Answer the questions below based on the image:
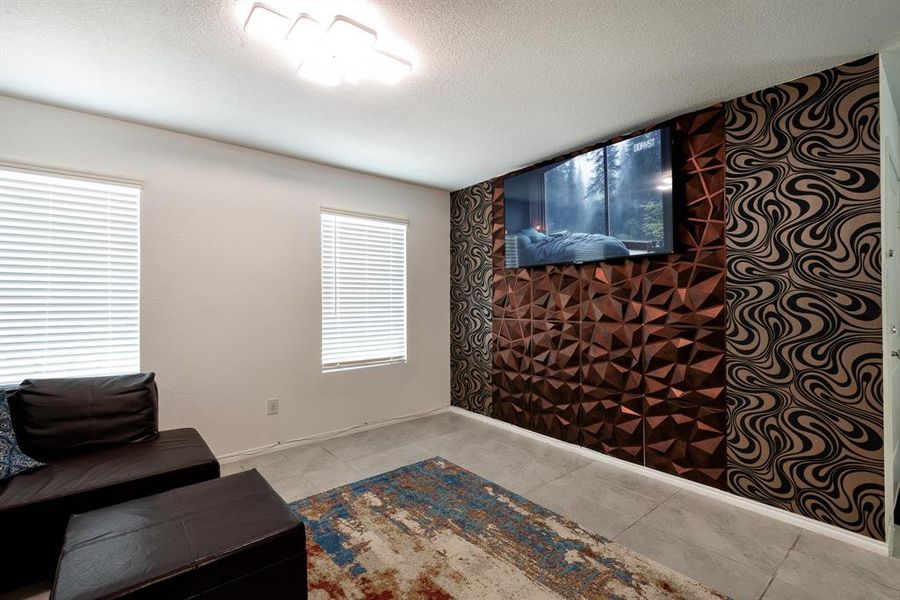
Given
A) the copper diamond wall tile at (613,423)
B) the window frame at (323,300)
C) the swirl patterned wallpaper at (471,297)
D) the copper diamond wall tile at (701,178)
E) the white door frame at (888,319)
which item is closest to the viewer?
the white door frame at (888,319)

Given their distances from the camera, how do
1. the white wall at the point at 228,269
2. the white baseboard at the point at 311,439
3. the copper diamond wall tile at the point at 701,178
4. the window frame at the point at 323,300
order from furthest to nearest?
1. the window frame at the point at 323,300
2. the white baseboard at the point at 311,439
3. the white wall at the point at 228,269
4. the copper diamond wall tile at the point at 701,178

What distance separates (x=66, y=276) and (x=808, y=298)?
460 cm

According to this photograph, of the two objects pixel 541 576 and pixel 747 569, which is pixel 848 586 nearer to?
pixel 747 569

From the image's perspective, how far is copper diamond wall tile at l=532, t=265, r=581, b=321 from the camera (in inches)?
138

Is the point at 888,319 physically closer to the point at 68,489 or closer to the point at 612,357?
the point at 612,357

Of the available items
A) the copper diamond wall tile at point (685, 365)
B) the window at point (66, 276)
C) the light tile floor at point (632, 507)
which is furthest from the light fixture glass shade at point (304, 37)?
the copper diamond wall tile at point (685, 365)

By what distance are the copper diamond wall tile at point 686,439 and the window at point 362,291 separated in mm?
2487

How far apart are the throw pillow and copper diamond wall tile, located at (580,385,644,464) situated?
137 inches

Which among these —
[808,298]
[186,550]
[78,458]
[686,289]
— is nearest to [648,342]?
[686,289]

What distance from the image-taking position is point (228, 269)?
329cm

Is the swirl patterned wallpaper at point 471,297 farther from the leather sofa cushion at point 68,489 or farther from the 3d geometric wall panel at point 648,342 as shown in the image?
the leather sofa cushion at point 68,489

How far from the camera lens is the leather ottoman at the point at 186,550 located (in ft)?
4.17

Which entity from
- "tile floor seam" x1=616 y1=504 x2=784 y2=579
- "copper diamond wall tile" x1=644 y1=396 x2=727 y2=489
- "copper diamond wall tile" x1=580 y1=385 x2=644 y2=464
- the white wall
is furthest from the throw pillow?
"copper diamond wall tile" x1=644 y1=396 x2=727 y2=489

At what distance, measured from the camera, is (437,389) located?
15.4ft
